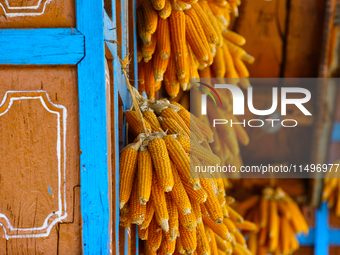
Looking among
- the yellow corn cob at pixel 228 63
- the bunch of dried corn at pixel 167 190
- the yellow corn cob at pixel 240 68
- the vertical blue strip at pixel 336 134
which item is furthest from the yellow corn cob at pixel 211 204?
the vertical blue strip at pixel 336 134

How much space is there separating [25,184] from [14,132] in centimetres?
17

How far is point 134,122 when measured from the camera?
4.69 feet

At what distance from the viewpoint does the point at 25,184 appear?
1077mm

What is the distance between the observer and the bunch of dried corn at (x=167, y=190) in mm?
1225

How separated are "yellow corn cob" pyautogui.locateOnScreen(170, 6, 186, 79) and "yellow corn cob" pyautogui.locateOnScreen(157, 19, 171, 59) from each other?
26 millimetres

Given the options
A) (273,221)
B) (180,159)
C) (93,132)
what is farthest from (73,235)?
(273,221)

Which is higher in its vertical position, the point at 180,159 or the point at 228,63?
the point at 228,63

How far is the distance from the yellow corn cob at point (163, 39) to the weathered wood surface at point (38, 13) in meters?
0.60

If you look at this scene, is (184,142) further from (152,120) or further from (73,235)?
(73,235)

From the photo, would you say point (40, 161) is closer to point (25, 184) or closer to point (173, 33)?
point (25, 184)

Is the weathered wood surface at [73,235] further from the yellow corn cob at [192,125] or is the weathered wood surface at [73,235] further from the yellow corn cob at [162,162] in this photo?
the yellow corn cob at [192,125]

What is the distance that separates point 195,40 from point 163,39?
0.16 metres

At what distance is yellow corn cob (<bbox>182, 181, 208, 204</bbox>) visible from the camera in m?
1.26

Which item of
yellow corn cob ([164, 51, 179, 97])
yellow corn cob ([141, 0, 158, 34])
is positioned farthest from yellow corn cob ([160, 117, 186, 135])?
yellow corn cob ([141, 0, 158, 34])
